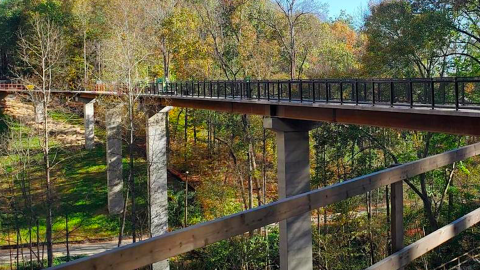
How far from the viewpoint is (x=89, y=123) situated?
44.1 m

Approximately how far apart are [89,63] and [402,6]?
40809 millimetres

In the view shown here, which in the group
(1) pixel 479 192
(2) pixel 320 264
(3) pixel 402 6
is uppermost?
(3) pixel 402 6

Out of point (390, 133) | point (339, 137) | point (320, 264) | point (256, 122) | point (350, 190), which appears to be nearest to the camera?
point (350, 190)

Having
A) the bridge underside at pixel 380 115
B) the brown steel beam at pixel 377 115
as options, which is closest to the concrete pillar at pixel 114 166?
the brown steel beam at pixel 377 115

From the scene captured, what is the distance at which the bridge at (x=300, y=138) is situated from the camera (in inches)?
92.7

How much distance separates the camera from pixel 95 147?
151 ft

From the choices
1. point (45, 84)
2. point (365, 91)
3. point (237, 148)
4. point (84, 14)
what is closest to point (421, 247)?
point (365, 91)

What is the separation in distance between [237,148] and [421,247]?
103 ft

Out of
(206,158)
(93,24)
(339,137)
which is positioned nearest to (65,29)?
(93,24)

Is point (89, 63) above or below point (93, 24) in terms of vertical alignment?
below

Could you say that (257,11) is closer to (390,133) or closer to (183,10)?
(183,10)

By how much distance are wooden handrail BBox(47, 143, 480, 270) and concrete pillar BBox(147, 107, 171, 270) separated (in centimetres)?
2539

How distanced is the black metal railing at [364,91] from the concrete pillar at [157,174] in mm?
5203

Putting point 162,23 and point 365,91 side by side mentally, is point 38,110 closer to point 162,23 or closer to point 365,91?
point 162,23
